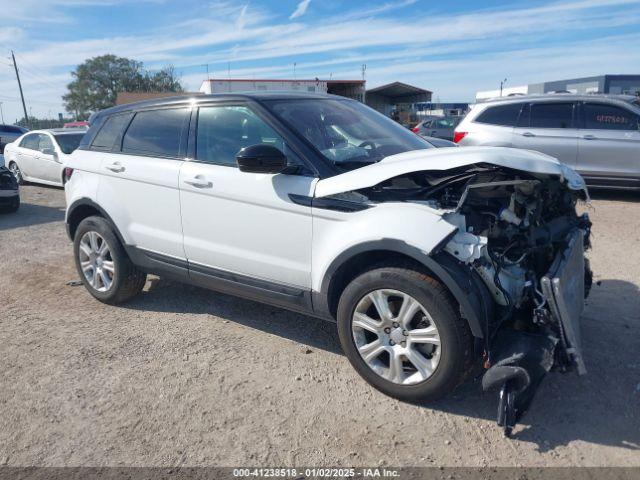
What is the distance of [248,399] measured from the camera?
3.26 metres

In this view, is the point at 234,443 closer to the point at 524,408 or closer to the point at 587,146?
the point at 524,408

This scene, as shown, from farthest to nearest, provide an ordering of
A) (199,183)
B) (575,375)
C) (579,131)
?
(579,131) < (199,183) < (575,375)

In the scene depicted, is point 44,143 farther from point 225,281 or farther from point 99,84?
point 99,84

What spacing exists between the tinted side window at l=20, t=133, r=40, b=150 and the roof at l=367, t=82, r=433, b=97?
31977 mm

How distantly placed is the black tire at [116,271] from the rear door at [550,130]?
22.8 ft

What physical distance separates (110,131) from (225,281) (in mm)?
2022

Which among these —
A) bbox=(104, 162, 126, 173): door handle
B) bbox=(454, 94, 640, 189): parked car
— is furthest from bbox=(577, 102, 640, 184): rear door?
bbox=(104, 162, 126, 173): door handle

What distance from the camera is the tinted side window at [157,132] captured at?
4207mm

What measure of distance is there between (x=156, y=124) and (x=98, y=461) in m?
2.73

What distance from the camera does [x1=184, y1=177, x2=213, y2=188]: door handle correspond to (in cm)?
384

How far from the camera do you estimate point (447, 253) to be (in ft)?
9.48

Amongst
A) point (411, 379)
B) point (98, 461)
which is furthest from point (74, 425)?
point (411, 379)

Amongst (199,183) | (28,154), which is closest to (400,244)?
(199,183)

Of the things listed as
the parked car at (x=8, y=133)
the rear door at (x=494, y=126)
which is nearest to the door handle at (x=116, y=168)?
the rear door at (x=494, y=126)
